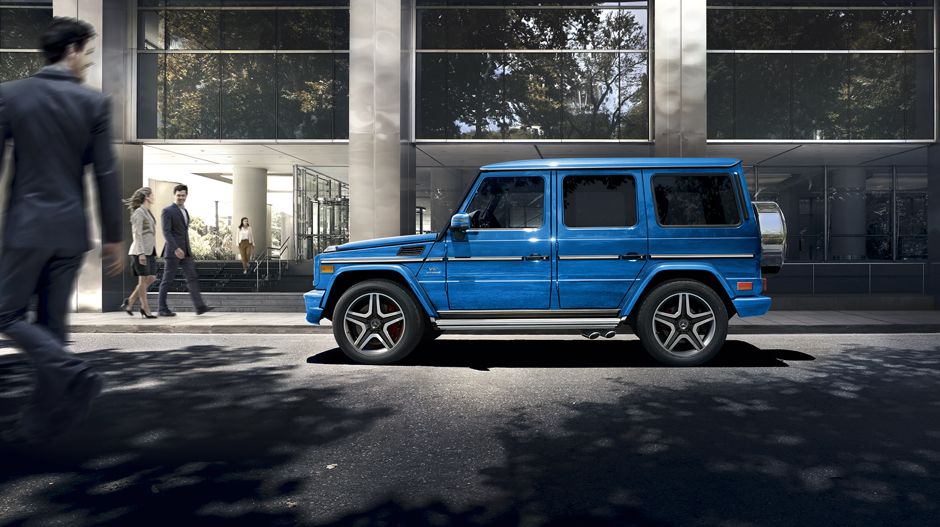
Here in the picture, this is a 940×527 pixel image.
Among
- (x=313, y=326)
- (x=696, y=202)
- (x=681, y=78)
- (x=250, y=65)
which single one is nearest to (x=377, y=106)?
(x=250, y=65)

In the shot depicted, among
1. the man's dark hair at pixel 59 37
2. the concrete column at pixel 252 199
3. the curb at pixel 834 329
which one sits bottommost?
the curb at pixel 834 329

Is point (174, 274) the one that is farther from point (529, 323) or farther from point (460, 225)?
point (529, 323)

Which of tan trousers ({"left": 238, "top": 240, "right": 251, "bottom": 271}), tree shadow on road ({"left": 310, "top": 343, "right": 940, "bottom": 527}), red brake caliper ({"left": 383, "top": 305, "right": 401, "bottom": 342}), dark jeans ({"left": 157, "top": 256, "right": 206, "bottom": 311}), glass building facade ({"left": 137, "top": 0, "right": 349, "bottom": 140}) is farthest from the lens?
tan trousers ({"left": 238, "top": 240, "right": 251, "bottom": 271})

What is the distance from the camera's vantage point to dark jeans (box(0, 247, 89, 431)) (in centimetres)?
330

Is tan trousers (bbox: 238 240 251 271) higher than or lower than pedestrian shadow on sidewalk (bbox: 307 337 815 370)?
higher

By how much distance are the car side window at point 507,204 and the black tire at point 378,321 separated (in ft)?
3.50

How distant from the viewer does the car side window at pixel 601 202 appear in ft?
21.7

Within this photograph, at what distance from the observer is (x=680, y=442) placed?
3957 mm

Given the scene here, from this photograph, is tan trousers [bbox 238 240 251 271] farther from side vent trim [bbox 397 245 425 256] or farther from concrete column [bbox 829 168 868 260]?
concrete column [bbox 829 168 868 260]

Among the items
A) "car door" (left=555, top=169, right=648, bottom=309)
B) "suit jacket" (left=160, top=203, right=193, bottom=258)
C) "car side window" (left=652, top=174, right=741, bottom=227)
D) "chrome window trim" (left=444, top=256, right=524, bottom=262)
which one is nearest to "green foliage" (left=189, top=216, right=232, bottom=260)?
"suit jacket" (left=160, top=203, right=193, bottom=258)

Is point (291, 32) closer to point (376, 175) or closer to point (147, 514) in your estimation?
point (376, 175)

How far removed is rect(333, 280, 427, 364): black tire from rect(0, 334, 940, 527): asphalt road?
222 millimetres

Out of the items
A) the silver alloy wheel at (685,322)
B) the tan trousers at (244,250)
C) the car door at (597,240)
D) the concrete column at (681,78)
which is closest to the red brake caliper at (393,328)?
the car door at (597,240)

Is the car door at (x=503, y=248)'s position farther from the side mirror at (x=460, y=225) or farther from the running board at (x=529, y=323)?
the running board at (x=529, y=323)
